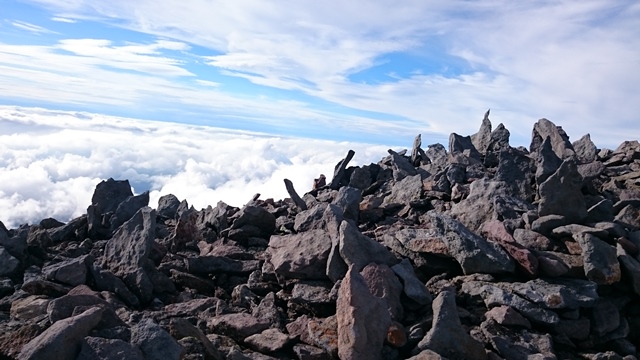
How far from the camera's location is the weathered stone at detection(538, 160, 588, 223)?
13664 mm

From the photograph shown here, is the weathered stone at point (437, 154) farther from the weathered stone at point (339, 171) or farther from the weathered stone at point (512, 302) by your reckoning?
the weathered stone at point (512, 302)

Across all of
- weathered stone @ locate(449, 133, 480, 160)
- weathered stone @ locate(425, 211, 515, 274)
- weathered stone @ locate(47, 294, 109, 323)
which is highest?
weathered stone @ locate(449, 133, 480, 160)

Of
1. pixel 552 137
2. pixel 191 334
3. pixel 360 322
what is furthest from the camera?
pixel 552 137

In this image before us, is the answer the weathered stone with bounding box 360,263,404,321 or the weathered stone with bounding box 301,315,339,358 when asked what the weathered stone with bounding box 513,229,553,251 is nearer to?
the weathered stone with bounding box 360,263,404,321

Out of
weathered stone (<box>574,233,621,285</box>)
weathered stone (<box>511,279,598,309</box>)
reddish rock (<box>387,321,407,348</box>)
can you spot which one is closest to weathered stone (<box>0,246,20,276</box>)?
reddish rock (<box>387,321,407,348</box>)

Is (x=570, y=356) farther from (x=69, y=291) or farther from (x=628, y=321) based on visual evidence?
(x=69, y=291)

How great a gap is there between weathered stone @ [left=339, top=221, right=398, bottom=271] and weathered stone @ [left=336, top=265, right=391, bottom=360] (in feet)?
5.11

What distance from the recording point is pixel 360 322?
31.7ft

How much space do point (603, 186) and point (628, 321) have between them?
23.5 ft

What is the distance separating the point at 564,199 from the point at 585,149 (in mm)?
12029

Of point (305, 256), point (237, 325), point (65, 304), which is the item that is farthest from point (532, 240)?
point (65, 304)

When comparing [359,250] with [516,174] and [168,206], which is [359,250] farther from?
[168,206]

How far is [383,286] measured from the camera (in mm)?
11055

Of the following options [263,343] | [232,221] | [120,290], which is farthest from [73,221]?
[263,343]
